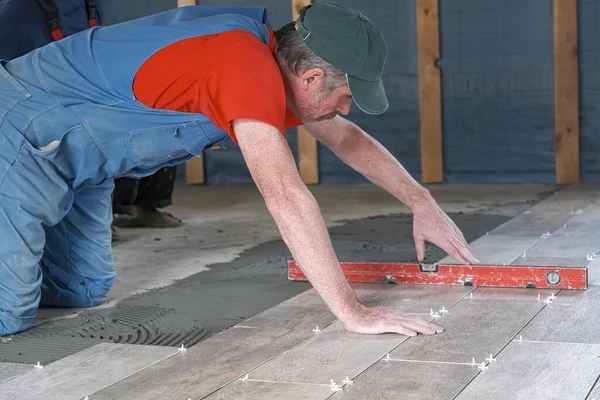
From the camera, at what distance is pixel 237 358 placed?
2.21m

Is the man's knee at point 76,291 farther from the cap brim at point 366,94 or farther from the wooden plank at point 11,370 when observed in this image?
the cap brim at point 366,94

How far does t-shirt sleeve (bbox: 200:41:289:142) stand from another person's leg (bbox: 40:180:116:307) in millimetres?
855

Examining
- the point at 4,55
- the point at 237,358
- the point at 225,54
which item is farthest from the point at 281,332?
the point at 4,55

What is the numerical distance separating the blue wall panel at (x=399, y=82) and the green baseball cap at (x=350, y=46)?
470cm

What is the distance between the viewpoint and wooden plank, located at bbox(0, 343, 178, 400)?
2030 mm

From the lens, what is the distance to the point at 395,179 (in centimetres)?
277

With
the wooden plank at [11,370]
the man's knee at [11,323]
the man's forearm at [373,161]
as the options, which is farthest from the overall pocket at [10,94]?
the man's forearm at [373,161]

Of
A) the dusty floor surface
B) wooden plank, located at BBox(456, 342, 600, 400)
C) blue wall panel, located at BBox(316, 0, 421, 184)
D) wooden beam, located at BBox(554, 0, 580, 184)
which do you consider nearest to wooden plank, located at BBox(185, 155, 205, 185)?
the dusty floor surface

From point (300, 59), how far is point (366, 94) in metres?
0.19

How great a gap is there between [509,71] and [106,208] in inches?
175

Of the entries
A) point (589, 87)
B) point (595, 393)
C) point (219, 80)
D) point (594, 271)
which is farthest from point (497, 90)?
point (595, 393)

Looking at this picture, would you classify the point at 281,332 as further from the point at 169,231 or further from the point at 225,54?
the point at 169,231

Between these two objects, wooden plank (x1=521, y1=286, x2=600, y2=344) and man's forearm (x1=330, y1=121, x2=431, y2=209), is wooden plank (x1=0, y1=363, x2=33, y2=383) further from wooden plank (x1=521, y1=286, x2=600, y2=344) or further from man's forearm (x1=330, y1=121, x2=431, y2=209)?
wooden plank (x1=521, y1=286, x2=600, y2=344)

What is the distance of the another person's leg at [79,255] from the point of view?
294 cm
